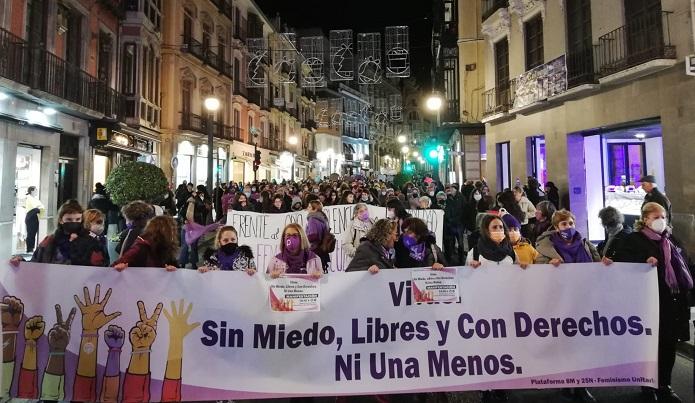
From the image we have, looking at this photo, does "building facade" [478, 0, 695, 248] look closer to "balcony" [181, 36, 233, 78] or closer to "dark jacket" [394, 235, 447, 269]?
"dark jacket" [394, 235, 447, 269]

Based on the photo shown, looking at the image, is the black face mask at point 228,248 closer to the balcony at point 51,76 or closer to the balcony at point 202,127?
the balcony at point 51,76

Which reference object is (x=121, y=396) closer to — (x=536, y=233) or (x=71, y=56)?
(x=536, y=233)

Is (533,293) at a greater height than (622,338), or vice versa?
(533,293)

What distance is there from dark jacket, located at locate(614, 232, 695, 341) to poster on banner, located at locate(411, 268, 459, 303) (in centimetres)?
189

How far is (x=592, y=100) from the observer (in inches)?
567

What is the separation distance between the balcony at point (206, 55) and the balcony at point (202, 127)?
3.58 metres

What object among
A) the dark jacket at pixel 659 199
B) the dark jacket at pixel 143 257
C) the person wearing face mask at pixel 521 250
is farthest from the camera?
the dark jacket at pixel 659 199

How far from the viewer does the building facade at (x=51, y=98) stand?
13.7 metres

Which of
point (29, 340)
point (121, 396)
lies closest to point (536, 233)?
point (121, 396)

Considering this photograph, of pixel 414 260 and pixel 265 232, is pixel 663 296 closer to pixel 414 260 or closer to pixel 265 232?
pixel 414 260

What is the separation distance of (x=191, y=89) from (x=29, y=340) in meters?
27.9

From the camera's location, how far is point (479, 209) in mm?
11328

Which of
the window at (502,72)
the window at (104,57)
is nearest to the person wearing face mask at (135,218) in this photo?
the window at (104,57)

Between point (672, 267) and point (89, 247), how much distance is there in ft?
19.6
